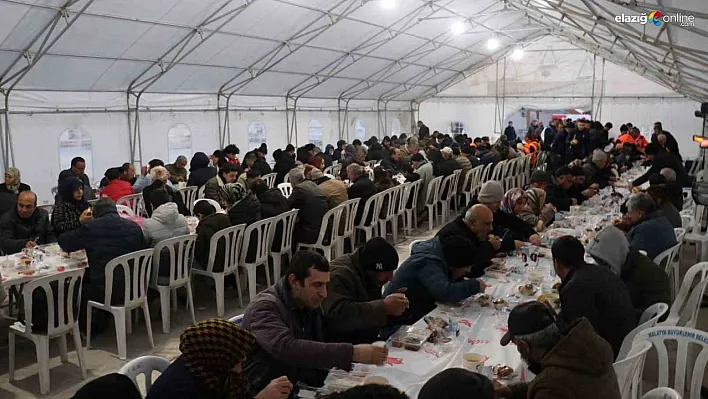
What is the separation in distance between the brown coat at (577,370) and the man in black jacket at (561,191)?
5.12m

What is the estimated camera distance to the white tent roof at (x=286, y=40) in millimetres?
7398

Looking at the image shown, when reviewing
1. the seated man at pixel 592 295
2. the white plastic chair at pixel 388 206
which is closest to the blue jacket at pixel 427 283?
the seated man at pixel 592 295

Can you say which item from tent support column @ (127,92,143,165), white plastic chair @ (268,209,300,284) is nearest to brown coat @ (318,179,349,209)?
white plastic chair @ (268,209,300,284)

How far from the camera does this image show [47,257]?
16.7 feet

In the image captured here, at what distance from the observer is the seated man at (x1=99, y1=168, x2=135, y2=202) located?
26.0 feet

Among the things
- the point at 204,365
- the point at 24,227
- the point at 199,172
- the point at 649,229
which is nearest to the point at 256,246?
the point at 24,227

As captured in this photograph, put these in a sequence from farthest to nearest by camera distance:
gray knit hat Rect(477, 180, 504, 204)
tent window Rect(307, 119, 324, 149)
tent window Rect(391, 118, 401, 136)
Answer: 1. tent window Rect(391, 118, 401, 136)
2. tent window Rect(307, 119, 324, 149)
3. gray knit hat Rect(477, 180, 504, 204)

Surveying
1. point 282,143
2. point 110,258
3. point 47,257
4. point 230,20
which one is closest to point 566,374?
point 110,258

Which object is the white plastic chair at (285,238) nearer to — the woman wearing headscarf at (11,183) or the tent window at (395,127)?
the woman wearing headscarf at (11,183)

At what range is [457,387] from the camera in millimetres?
1509

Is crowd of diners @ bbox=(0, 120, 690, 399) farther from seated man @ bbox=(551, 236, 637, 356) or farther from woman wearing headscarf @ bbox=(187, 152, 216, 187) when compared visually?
woman wearing headscarf @ bbox=(187, 152, 216, 187)

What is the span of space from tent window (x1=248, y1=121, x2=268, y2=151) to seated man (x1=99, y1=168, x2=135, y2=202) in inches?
262

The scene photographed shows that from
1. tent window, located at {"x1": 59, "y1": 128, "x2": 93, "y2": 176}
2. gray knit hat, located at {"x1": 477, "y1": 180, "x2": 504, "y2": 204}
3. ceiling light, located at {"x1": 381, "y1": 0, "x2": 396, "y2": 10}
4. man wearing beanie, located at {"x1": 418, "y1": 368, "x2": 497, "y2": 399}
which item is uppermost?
ceiling light, located at {"x1": 381, "y1": 0, "x2": 396, "y2": 10}

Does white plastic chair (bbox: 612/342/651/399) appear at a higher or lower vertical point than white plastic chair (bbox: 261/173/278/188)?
lower
